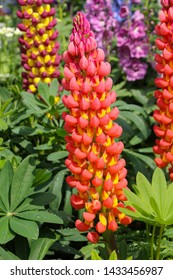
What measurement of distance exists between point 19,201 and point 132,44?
1906 mm

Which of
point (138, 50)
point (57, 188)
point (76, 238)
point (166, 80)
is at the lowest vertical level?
point (76, 238)

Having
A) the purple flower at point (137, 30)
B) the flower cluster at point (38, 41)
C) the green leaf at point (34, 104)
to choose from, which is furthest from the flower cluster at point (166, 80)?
the purple flower at point (137, 30)

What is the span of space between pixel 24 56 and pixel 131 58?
926 millimetres

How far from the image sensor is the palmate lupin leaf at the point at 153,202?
175 cm

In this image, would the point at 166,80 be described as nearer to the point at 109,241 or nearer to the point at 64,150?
the point at 109,241

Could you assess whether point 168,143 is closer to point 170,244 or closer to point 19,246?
point 170,244

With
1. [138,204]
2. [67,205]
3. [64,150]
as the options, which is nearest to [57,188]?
[67,205]

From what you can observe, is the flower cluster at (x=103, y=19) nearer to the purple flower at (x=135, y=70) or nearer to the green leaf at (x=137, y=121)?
the purple flower at (x=135, y=70)

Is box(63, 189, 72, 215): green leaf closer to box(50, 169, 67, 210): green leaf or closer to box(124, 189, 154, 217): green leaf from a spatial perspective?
box(50, 169, 67, 210): green leaf

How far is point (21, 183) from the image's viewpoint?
85.3 inches

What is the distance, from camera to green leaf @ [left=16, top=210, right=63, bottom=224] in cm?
209

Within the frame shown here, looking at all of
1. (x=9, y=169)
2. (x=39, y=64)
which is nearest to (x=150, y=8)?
(x=39, y=64)

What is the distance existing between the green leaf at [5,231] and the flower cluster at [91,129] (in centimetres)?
30

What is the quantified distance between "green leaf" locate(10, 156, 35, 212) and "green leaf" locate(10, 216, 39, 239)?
0.07m
